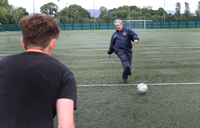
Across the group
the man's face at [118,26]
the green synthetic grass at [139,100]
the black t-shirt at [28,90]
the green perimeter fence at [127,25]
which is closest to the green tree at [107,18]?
the green perimeter fence at [127,25]

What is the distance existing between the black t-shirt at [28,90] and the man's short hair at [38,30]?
0.13 m

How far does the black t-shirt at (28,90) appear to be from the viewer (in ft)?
5.17

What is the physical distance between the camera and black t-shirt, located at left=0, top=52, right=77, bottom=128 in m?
1.58

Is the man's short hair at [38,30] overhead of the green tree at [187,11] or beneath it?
beneath

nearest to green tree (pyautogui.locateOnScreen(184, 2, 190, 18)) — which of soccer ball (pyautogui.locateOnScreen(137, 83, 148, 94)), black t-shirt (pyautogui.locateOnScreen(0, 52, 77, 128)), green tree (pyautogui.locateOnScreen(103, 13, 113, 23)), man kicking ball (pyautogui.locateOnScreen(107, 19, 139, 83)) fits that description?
green tree (pyautogui.locateOnScreen(103, 13, 113, 23))

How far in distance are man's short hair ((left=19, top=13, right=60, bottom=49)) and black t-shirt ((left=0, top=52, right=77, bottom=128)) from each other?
13 cm

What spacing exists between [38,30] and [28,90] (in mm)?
425

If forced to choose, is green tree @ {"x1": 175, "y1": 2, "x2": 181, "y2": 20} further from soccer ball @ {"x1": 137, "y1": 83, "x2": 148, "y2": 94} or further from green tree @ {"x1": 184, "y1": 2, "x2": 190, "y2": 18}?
soccer ball @ {"x1": 137, "y1": 83, "x2": 148, "y2": 94}

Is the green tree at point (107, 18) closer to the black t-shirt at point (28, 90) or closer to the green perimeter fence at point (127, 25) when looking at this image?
the green perimeter fence at point (127, 25)

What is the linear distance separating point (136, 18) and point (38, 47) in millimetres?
63875

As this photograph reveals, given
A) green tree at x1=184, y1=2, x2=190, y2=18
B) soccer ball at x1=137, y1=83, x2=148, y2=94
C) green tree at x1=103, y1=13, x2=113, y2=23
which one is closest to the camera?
soccer ball at x1=137, y1=83, x2=148, y2=94

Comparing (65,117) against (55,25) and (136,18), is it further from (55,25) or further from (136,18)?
(136,18)

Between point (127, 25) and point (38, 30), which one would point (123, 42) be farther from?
point (127, 25)

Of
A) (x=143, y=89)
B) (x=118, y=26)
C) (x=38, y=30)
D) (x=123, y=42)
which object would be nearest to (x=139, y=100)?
(x=143, y=89)
